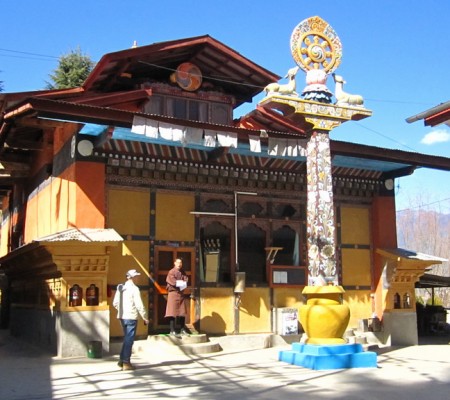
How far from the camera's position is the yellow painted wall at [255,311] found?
1373cm

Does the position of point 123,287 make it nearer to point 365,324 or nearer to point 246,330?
point 246,330

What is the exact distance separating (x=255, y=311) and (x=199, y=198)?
299 cm

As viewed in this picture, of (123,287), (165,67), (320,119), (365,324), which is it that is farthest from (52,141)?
(365,324)

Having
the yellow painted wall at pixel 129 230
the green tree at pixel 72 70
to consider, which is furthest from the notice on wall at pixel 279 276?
the green tree at pixel 72 70

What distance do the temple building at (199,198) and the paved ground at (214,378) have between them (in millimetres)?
1434

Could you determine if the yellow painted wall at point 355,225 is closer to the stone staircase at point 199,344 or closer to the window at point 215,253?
the window at point 215,253

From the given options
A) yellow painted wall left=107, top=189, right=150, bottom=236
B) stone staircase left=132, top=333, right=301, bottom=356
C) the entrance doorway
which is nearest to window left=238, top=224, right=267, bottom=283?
the entrance doorway

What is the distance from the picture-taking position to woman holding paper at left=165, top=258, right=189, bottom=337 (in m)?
12.0

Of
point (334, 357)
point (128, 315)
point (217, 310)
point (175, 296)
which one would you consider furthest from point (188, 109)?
point (334, 357)

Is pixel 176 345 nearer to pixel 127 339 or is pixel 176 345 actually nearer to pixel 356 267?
pixel 127 339

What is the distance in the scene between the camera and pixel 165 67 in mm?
13648

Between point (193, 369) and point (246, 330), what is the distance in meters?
3.90

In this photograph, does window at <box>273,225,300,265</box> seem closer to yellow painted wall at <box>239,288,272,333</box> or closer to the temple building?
the temple building

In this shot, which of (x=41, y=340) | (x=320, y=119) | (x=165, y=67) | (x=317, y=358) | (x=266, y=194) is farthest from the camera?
(x=266, y=194)
